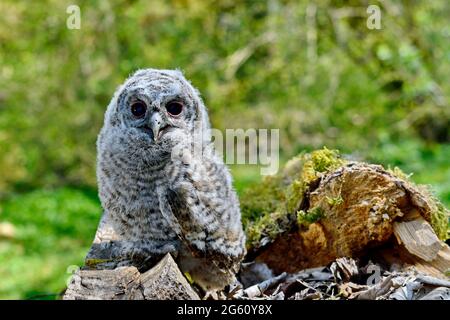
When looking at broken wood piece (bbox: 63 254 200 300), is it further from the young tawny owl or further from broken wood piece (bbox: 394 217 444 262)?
broken wood piece (bbox: 394 217 444 262)

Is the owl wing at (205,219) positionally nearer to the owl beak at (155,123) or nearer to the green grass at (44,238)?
the owl beak at (155,123)

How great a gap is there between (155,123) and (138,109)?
0.25ft

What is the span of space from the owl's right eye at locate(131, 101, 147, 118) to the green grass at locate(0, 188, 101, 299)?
2.31 m

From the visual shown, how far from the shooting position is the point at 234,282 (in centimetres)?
168

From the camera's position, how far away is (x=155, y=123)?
58.9 inches

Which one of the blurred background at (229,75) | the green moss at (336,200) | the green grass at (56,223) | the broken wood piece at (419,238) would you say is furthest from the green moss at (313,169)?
the blurred background at (229,75)

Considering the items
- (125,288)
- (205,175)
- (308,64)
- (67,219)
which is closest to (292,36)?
Result: (308,64)

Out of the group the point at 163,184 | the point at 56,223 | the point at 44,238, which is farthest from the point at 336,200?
the point at 56,223

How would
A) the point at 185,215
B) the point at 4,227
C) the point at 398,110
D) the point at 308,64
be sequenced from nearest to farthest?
the point at 185,215 → the point at 308,64 → the point at 398,110 → the point at 4,227

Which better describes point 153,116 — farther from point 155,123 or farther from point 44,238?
point 44,238

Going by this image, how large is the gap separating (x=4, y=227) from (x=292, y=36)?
2695 millimetres

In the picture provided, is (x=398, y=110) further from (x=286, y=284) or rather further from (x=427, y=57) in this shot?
(x=286, y=284)

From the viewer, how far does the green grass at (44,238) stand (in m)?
4.02

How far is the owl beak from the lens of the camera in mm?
1495
